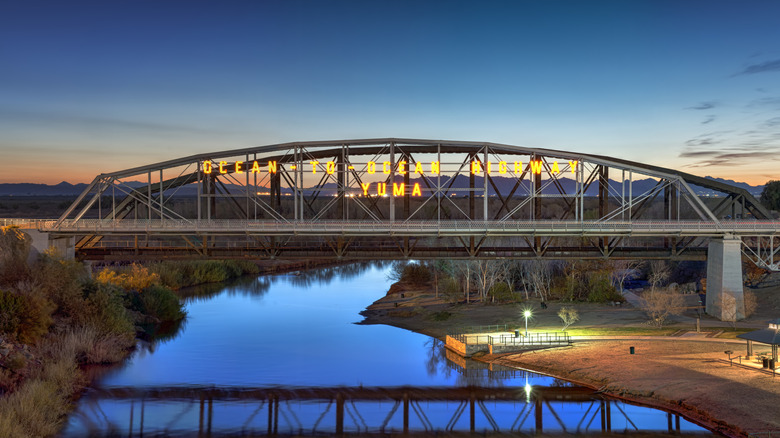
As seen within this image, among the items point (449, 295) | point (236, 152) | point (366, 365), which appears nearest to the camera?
point (366, 365)

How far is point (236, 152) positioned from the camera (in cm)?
6475

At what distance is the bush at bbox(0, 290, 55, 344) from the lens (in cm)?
4541

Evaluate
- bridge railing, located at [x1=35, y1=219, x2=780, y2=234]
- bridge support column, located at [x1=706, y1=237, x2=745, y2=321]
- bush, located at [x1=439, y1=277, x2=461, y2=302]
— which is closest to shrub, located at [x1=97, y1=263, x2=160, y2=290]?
bridge railing, located at [x1=35, y1=219, x2=780, y2=234]

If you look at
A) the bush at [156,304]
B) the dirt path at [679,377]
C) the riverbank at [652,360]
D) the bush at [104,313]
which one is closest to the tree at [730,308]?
the riverbank at [652,360]

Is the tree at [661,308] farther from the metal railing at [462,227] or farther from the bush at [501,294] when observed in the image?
the bush at [501,294]

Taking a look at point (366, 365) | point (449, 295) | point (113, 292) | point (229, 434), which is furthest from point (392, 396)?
point (449, 295)

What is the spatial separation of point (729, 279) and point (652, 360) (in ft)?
56.6

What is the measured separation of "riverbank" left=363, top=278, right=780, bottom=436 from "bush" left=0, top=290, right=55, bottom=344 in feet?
107

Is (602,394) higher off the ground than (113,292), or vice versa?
(113,292)

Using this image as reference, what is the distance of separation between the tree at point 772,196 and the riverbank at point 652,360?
55.2 m

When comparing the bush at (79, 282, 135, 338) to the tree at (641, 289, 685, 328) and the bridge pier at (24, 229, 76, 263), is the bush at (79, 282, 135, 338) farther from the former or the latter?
the tree at (641, 289, 685, 328)

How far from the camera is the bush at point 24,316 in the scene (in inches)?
1788

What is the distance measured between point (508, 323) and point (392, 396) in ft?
72.2

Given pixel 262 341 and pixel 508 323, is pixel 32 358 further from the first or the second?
pixel 508 323
